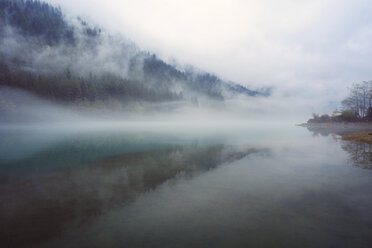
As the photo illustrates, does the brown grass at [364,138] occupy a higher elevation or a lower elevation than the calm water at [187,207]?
higher

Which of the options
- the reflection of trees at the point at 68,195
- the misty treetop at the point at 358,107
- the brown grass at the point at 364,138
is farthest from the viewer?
the misty treetop at the point at 358,107

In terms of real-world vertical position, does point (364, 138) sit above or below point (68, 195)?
above

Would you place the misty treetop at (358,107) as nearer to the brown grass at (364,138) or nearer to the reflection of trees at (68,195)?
the brown grass at (364,138)

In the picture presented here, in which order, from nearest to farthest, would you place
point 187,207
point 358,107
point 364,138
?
point 187,207 < point 364,138 < point 358,107

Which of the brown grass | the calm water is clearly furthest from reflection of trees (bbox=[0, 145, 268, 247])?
the brown grass

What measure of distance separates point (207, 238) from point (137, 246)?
2.80 metres

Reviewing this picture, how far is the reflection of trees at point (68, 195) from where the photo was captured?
7996mm

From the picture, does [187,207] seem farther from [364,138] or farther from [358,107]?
[358,107]

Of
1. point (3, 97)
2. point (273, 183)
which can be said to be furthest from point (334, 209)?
point (3, 97)

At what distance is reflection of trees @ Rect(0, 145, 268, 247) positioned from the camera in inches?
315

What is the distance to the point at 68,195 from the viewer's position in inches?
452

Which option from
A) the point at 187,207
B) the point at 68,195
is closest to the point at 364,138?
the point at 187,207

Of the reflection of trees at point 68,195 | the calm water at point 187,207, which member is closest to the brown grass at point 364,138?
the calm water at point 187,207

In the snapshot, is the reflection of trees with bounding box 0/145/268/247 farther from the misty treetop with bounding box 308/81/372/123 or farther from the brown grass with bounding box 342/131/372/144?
the misty treetop with bounding box 308/81/372/123
